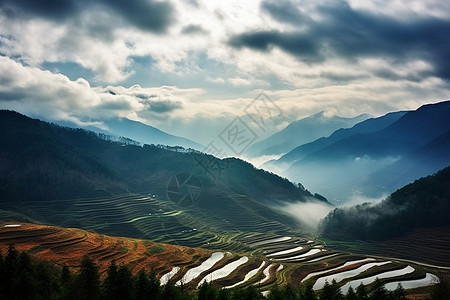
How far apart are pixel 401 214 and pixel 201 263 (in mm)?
78023

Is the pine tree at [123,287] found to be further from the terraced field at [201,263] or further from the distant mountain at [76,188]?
the distant mountain at [76,188]

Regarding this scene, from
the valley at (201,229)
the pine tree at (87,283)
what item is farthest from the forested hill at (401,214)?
the pine tree at (87,283)

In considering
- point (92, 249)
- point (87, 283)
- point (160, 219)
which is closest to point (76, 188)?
point (160, 219)

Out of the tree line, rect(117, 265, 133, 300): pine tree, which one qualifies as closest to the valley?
the tree line

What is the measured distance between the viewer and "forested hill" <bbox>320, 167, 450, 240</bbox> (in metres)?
109

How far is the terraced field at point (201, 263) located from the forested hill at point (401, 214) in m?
41.0

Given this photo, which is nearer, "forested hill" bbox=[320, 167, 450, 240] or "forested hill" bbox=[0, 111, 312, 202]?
"forested hill" bbox=[320, 167, 450, 240]

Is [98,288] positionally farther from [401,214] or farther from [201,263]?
[401,214]

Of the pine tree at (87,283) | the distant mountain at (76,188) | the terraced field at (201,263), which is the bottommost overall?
the terraced field at (201,263)

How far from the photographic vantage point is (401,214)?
113m

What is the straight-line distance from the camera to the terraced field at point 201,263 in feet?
191

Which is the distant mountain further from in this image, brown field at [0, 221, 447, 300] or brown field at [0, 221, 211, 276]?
brown field at [0, 221, 447, 300]

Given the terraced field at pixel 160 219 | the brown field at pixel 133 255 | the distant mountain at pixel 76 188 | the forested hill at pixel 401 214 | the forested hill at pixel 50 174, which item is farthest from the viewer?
the forested hill at pixel 50 174

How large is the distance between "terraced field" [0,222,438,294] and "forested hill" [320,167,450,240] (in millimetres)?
41000
